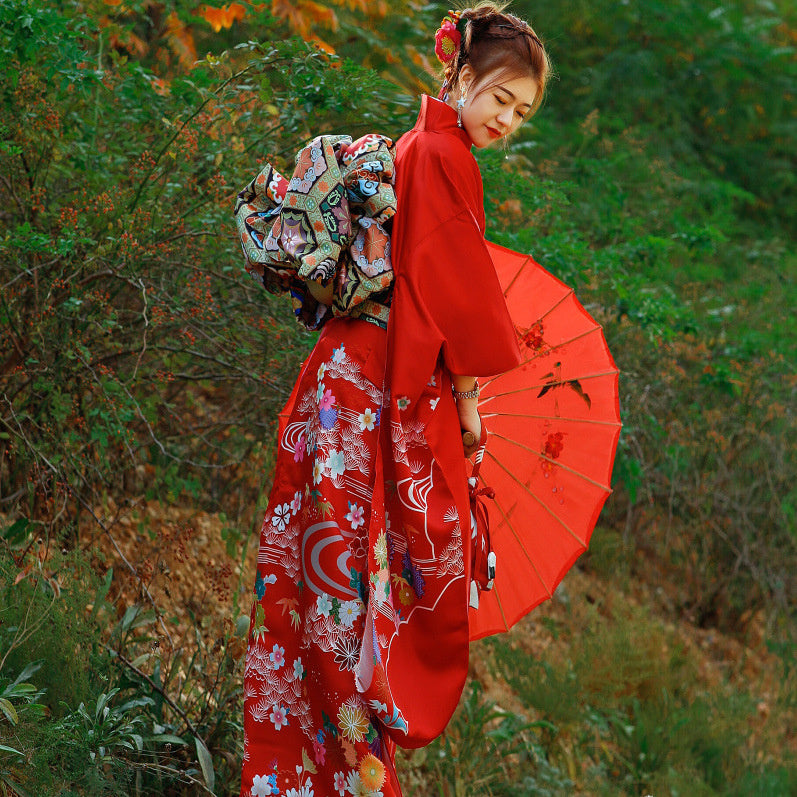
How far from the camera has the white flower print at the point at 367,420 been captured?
192 centimetres

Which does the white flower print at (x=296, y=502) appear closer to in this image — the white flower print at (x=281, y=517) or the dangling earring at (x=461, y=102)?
the white flower print at (x=281, y=517)

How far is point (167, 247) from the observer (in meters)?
2.73

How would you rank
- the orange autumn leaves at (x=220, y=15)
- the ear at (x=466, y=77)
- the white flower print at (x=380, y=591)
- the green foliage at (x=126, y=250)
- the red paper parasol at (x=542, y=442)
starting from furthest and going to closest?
the orange autumn leaves at (x=220, y=15) → the green foliage at (x=126, y=250) → the red paper parasol at (x=542, y=442) → the ear at (x=466, y=77) → the white flower print at (x=380, y=591)

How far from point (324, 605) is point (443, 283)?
68 cm

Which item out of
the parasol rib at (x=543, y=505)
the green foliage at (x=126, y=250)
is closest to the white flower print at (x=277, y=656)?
the parasol rib at (x=543, y=505)

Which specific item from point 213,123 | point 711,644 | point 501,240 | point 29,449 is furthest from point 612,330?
point 29,449

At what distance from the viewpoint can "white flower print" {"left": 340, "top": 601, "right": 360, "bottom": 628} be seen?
1890mm

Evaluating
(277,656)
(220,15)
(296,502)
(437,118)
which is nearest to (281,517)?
(296,502)

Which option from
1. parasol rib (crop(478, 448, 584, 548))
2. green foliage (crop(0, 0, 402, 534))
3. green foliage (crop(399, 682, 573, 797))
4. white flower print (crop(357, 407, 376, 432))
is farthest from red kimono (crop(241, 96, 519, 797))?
green foliage (crop(399, 682, 573, 797))

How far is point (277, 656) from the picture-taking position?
6.59 feet

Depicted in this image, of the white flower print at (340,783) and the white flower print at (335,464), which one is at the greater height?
the white flower print at (335,464)

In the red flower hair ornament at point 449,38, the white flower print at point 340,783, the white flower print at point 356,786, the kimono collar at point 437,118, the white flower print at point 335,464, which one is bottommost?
the white flower print at point 340,783

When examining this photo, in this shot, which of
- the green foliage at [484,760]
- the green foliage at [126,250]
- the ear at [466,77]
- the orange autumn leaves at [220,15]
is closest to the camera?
the ear at [466,77]

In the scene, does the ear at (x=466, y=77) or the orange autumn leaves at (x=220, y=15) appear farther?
the orange autumn leaves at (x=220, y=15)
